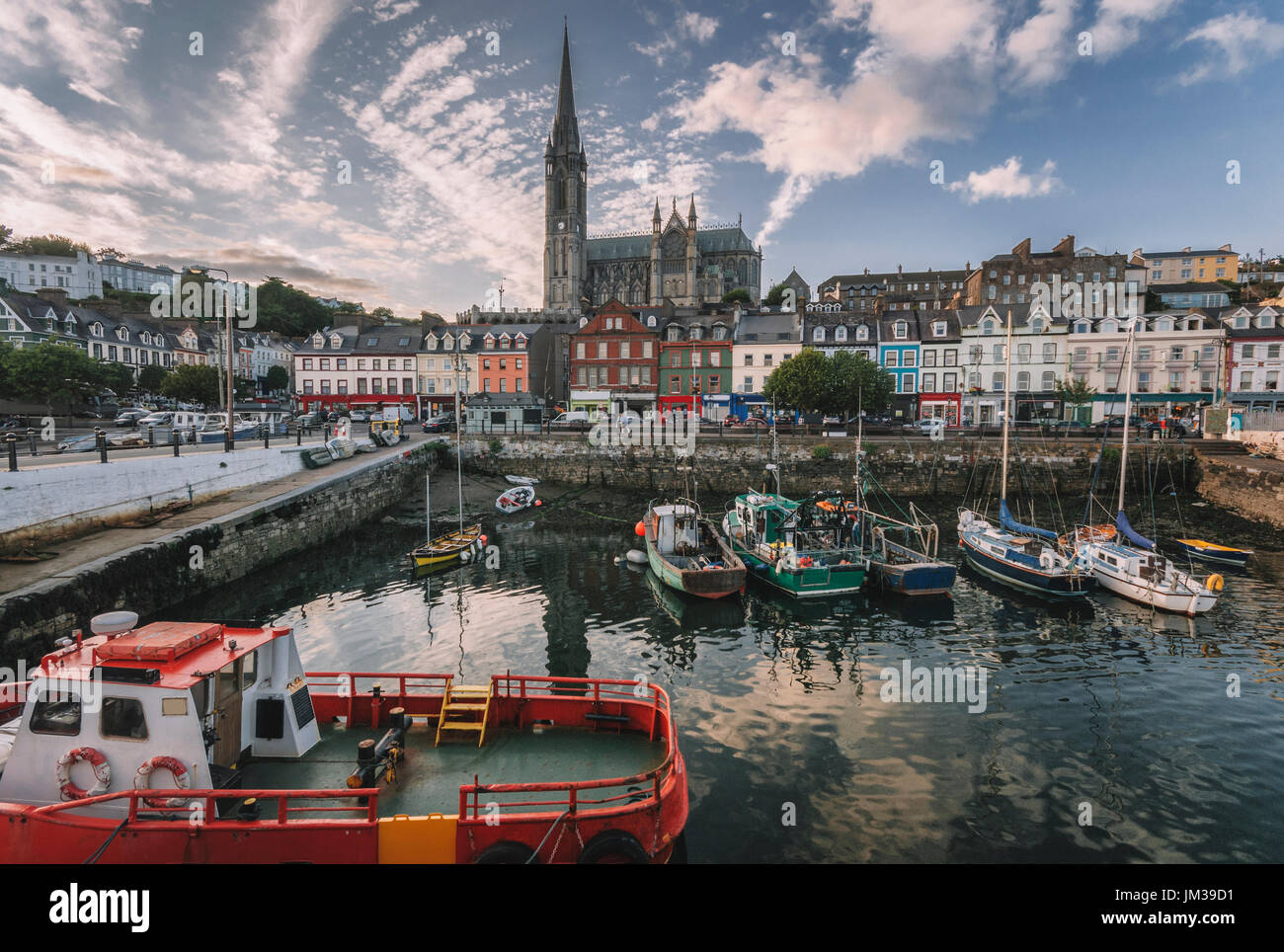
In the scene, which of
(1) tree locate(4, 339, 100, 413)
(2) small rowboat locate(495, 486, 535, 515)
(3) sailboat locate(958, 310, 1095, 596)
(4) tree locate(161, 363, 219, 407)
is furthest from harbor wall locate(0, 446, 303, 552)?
(4) tree locate(161, 363, 219, 407)

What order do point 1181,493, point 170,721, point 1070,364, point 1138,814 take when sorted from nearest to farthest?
point 170,721 → point 1138,814 → point 1181,493 → point 1070,364

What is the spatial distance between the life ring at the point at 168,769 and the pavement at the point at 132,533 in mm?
11751

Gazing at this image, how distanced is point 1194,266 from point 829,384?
8060cm

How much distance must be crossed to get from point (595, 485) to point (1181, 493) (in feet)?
120

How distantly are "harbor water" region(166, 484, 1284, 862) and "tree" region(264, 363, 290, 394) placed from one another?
76.6m

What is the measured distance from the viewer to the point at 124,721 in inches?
301

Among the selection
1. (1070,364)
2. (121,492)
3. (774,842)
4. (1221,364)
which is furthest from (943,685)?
(1221,364)

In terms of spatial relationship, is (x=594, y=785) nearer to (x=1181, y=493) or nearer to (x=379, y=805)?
(x=379, y=805)

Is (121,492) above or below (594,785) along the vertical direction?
above

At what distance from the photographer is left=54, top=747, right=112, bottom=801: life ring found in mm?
7590

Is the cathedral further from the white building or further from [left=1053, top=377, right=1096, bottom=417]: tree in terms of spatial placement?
the white building

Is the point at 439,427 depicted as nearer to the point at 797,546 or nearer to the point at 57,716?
the point at 797,546

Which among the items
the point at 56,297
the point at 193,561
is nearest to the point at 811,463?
the point at 193,561

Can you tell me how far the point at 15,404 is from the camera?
5012 centimetres
